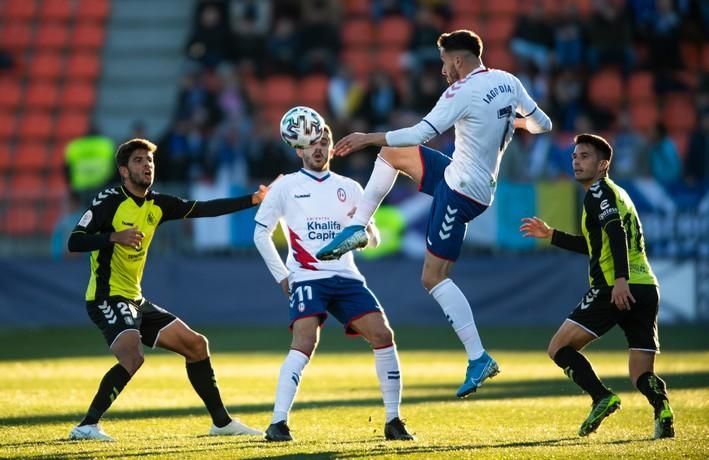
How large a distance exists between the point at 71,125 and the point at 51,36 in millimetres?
2716

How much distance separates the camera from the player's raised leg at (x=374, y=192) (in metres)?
8.94

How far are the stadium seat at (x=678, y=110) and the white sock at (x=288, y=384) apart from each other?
15508 mm

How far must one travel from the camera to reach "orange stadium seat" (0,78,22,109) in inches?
1013

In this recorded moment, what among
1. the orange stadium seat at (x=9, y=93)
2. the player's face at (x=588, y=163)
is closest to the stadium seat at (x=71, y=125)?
the orange stadium seat at (x=9, y=93)

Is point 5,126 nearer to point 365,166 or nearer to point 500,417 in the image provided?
point 365,166

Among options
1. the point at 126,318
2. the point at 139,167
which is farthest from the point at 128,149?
the point at 126,318

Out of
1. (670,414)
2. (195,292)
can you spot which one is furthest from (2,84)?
(670,414)

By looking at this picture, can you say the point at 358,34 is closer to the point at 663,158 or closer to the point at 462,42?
the point at 663,158

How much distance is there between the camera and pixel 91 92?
86.1 feet

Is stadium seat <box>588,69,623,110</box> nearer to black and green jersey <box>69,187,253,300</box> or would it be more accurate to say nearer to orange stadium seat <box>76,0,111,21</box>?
orange stadium seat <box>76,0,111,21</box>

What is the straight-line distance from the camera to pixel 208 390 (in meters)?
9.51

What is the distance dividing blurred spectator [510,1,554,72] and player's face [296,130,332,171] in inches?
565

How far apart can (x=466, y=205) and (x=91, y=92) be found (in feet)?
59.9

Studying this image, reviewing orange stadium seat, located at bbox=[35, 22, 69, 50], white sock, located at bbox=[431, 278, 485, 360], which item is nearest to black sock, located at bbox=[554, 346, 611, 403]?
white sock, located at bbox=[431, 278, 485, 360]
